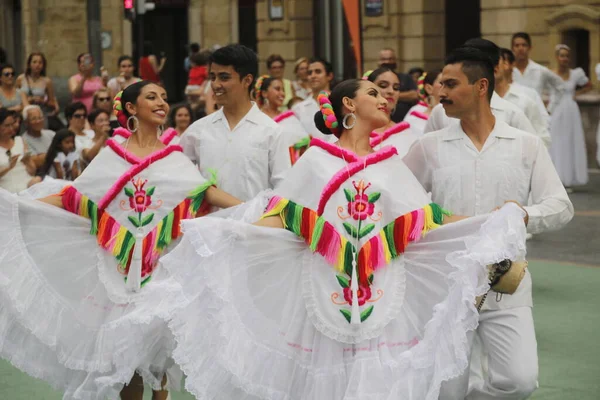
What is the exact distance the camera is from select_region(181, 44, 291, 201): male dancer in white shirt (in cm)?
820

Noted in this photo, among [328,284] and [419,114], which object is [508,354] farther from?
[419,114]

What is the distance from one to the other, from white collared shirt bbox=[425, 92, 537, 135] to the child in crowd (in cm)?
463

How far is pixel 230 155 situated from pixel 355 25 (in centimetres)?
691

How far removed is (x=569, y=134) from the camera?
60.2 feet

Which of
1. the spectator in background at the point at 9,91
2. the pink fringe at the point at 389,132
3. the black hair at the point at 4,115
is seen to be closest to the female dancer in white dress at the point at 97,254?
the pink fringe at the point at 389,132

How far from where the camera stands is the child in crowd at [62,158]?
1308cm

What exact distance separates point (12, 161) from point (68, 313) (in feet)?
18.1

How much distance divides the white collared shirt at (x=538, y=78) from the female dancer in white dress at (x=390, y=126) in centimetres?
514

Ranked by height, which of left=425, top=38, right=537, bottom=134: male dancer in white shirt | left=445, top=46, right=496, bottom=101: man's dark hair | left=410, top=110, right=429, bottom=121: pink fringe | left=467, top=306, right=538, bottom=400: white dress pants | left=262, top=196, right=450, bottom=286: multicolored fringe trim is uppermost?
left=445, top=46, right=496, bottom=101: man's dark hair

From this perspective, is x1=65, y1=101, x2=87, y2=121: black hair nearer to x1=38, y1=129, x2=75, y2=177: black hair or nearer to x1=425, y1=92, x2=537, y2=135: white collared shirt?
x1=38, y1=129, x2=75, y2=177: black hair

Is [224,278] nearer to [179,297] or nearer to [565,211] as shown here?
[179,297]

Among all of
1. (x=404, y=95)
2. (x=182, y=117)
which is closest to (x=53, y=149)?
(x=182, y=117)

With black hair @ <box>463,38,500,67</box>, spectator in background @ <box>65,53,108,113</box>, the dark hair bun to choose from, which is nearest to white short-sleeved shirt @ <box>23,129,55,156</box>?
spectator in background @ <box>65,53,108,113</box>

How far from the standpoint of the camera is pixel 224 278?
6098 mm
